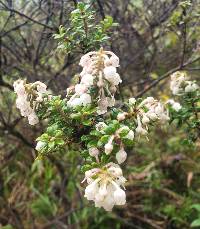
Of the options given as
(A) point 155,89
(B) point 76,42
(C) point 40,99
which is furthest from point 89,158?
(A) point 155,89

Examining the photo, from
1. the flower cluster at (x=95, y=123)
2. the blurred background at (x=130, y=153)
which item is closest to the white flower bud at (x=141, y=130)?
the flower cluster at (x=95, y=123)

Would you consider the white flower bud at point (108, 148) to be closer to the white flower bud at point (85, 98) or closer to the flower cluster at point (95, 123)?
the flower cluster at point (95, 123)

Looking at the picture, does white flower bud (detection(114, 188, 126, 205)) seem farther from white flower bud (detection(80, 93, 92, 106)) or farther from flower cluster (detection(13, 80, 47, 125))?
flower cluster (detection(13, 80, 47, 125))

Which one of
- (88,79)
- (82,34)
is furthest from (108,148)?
(82,34)

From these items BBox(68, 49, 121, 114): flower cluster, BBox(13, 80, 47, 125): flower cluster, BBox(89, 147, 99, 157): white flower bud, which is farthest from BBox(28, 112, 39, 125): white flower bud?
BBox(89, 147, 99, 157): white flower bud

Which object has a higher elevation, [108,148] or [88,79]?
[88,79]

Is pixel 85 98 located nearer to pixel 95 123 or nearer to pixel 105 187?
pixel 95 123
